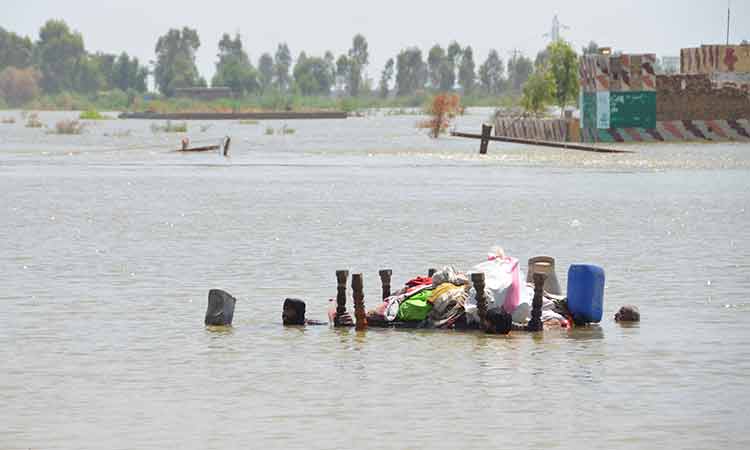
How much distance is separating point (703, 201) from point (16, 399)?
33201mm

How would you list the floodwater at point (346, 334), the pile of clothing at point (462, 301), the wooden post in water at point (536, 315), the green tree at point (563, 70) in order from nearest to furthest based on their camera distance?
1. the floodwater at point (346, 334)
2. the wooden post in water at point (536, 315)
3. the pile of clothing at point (462, 301)
4. the green tree at point (563, 70)

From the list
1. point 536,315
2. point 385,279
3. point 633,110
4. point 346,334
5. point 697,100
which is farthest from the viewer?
point 697,100

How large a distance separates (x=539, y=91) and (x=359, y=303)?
93969 mm

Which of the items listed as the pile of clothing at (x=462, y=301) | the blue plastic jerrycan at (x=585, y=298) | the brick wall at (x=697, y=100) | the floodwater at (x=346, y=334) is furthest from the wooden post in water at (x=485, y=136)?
the pile of clothing at (x=462, y=301)

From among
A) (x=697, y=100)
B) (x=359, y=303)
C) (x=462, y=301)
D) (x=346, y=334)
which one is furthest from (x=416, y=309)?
(x=697, y=100)

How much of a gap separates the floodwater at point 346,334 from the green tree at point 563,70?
6146 cm

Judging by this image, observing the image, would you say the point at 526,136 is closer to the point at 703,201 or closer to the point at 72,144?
the point at 72,144

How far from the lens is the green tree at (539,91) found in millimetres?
111312

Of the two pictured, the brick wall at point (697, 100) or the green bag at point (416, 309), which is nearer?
the green bag at point (416, 309)

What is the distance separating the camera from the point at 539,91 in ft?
367

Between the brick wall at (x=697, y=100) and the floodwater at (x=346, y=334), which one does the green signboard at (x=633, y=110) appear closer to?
the brick wall at (x=697, y=100)

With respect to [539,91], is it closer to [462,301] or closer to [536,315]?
[462,301]

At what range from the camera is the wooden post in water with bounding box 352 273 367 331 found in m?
18.8

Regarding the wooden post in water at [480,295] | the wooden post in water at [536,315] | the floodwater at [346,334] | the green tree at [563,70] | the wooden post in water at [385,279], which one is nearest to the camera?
the floodwater at [346,334]
